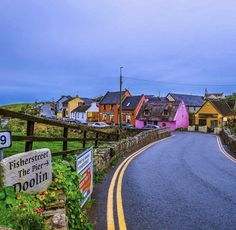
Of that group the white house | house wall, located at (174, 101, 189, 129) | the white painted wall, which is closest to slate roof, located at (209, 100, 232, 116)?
house wall, located at (174, 101, 189, 129)

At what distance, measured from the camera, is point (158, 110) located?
72.4 m

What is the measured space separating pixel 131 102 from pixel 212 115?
64.5ft

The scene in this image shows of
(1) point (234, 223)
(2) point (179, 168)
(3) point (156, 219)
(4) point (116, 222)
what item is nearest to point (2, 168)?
(4) point (116, 222)

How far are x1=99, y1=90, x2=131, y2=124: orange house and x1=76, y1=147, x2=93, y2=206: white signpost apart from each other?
230 ft

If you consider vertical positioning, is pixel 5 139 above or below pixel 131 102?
below

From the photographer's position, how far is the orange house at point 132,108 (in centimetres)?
7506

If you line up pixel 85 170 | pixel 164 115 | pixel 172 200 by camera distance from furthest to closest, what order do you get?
1. pixel 164 115
2. pixel 172 200
3. pixel 85 170

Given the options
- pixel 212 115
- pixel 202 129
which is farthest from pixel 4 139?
pixel 212 115

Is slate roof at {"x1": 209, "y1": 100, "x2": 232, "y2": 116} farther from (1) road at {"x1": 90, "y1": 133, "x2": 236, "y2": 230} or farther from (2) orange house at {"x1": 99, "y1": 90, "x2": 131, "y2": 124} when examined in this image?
(1) road at {"x1": 90, "y1": 133, "x2": 236, "y2": 230}

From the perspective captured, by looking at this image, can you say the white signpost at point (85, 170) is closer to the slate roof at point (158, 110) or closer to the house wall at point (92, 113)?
the slate roof at point (158, 110)

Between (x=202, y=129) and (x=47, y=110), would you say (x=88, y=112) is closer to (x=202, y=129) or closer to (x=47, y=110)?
(x=47, y=110)

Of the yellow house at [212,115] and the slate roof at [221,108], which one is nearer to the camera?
the yellow house at [212,115]

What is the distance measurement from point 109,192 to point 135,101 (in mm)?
67784

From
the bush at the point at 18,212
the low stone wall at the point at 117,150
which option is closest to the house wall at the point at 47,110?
the low stone wall at the point at 117,150
